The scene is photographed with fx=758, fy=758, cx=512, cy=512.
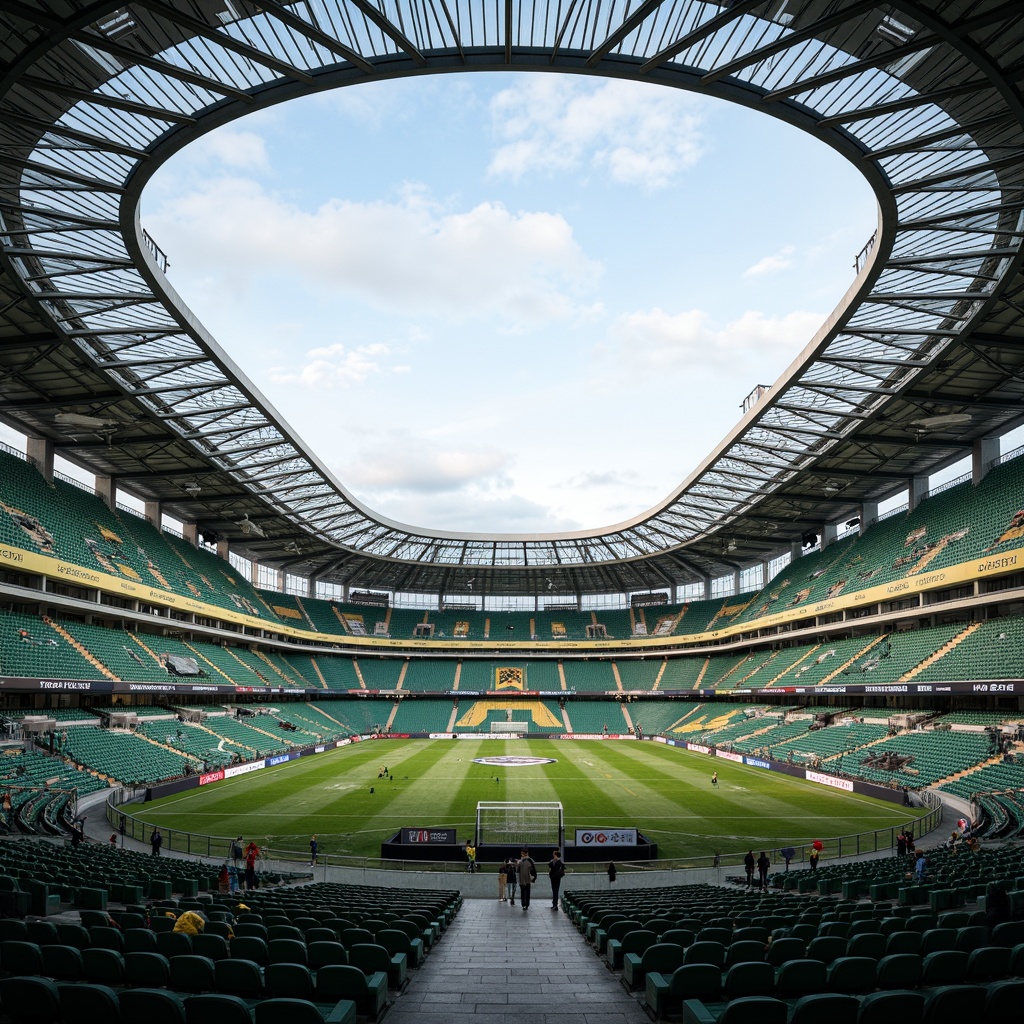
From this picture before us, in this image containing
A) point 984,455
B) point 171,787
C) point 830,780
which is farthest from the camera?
point 984,455

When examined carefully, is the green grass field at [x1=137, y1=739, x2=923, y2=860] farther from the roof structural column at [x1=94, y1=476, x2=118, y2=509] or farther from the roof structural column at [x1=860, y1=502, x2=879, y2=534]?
the roof structural column at [x1=860, y1=502, x2=879, y2=534]

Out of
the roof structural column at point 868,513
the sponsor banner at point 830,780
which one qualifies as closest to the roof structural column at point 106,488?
the sponsor banner at point 830,780

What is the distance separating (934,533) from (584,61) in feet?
141

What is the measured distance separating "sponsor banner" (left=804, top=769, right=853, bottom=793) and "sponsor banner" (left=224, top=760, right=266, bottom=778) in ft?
120

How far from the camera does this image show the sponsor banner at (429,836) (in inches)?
1096

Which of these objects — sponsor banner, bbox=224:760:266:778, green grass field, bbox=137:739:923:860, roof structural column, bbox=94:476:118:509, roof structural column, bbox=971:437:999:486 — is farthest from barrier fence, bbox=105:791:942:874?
roof structural column, bbox=94:476:118:509

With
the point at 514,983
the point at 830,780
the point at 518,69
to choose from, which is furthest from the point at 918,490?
the point at 514,983

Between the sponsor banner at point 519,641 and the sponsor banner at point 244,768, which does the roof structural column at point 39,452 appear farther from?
the sponsor banner at point 244,768

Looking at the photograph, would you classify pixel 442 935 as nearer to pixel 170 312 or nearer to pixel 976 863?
pixel 976 863

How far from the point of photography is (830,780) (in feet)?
146

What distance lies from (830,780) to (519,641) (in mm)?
58264

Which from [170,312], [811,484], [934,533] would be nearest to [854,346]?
[934,533]

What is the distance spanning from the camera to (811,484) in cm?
6147

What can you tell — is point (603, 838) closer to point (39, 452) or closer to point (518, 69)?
point (518, 69)
